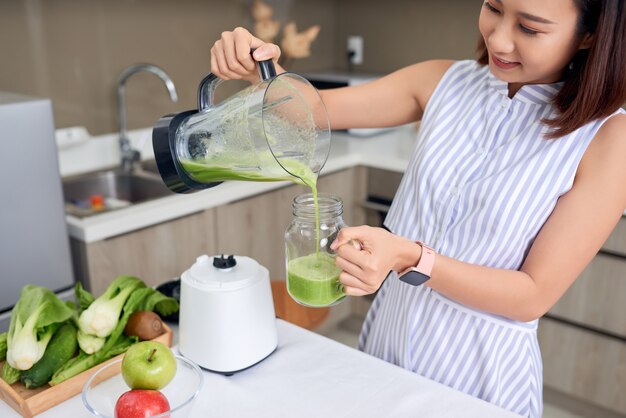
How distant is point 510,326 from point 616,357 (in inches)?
46.8

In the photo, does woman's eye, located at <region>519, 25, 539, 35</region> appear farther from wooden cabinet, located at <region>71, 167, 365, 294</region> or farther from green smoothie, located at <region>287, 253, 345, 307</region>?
wooden cabinet, located at <region>71, 167, 365, 294</region>

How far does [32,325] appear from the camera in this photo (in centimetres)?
101

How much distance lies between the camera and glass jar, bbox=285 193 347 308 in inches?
37.3

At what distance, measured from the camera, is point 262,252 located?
7.79ft

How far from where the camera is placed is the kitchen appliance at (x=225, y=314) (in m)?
1.03

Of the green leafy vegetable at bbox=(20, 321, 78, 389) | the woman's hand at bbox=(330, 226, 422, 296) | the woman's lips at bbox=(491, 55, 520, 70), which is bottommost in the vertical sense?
the green leafy vegetable at bbox=(20, 321, 78, 389)

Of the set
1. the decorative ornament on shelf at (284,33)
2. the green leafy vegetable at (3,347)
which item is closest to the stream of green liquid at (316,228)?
the green leafy vegetable at (3,347)

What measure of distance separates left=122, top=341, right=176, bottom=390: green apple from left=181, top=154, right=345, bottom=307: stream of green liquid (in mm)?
212

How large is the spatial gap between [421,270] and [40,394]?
60 centimetres

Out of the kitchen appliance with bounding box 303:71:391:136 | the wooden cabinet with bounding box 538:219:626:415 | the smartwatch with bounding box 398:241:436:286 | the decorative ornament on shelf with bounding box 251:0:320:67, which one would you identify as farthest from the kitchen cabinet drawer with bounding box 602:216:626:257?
the decorative ornament on shelf with bounding box 251:0:320:67

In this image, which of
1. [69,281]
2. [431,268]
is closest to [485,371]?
[431,268]

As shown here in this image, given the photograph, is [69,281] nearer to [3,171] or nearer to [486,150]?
[3,171]

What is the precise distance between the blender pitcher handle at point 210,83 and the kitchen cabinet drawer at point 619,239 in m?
1.46

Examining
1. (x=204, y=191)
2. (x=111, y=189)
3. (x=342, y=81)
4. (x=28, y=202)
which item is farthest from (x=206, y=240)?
(x=342, y=81)
